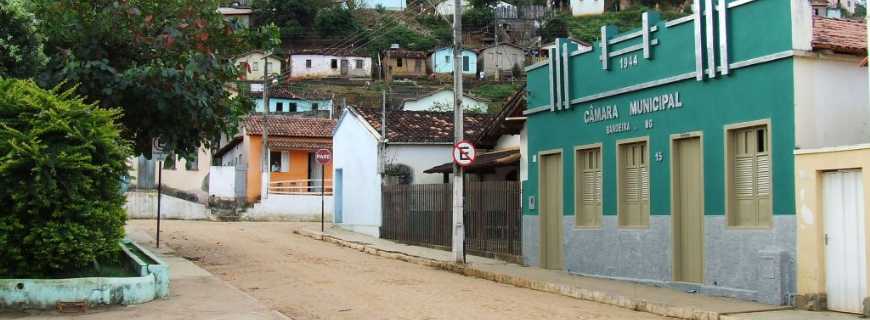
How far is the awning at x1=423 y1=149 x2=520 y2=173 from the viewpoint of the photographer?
21953 millimetres

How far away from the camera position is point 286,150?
44.2 m

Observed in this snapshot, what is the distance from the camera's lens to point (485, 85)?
76.5m

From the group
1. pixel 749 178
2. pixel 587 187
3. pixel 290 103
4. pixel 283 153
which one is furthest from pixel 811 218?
pixel 290 103

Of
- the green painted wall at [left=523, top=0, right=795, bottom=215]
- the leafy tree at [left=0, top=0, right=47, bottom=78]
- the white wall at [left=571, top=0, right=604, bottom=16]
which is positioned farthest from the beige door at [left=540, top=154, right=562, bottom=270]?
the white wall at [left=571, top=0, right=604, bottom=16]

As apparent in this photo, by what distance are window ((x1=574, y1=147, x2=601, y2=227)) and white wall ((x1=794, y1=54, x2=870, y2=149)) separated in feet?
16.5

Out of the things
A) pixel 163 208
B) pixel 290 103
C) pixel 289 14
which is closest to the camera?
pixel 163 208

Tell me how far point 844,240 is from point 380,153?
17.6 metres

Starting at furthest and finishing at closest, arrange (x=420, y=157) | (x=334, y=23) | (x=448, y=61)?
(x=334, y=23) → (x=448, y=61) → (x=420, y=157)

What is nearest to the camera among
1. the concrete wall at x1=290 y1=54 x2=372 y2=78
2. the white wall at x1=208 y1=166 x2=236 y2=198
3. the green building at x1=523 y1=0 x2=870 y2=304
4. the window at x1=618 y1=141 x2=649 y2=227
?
the green building at x1=523 y1=0 x2=870 y2=304

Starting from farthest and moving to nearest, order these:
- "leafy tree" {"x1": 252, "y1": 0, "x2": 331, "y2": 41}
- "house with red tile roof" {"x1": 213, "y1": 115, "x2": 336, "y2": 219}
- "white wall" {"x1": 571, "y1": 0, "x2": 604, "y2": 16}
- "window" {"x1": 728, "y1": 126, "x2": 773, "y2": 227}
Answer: "white wall" {"x1": 571, "y1": 0, "x2": 604, "y2": 16}
"leafy tree" {"x1": 252, "y1": 0, "x2": 331, "y2": 41}
"house with red tile roof" {"x1": 213, "y1": 115, "x2": 336, "y2": 219}
"window" {"x1": 728, "y1": 126, "x2": 773, "y2": 227}

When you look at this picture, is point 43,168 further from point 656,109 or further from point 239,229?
point 239,229

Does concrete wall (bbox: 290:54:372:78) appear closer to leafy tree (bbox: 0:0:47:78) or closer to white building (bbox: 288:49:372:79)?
white building (bbox: 288:49:372:79)

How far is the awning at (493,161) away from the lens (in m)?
22.0

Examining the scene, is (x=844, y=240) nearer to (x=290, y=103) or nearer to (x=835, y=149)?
(x=835, y=149)
